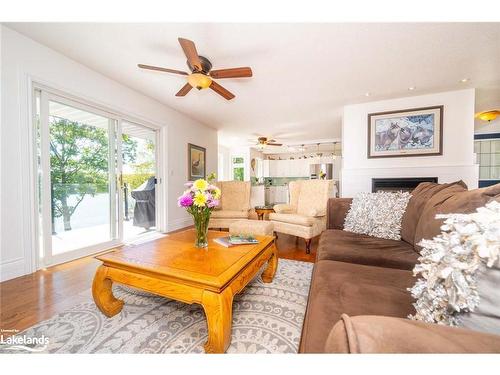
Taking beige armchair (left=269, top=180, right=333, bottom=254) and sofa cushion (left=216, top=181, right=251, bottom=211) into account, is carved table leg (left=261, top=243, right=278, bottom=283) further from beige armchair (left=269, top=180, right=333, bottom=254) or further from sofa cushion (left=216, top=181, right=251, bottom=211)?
sofa cushion (left=216, top=181, right=251, bottom=211)

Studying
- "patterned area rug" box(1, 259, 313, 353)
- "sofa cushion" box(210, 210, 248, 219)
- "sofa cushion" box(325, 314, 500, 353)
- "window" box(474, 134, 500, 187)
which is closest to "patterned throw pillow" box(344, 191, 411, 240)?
"patterned area rug" box(1, 259, 313, 353)

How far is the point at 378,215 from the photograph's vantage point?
1.79 meters

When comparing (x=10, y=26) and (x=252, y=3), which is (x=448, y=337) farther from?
(x=10, y=26)

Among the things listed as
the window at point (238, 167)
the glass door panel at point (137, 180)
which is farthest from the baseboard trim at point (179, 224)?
the window at point (238, 167)

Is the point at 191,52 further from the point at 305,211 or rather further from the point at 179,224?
the point at 179,224

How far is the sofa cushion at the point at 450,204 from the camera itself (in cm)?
99

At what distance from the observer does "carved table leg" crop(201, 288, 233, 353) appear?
3.15 feet

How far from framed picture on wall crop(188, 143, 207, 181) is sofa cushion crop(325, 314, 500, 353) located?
446cm

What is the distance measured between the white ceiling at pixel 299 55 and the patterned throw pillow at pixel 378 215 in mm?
1599

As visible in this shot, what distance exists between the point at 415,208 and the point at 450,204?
42 cm

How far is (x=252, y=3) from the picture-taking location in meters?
1.19
